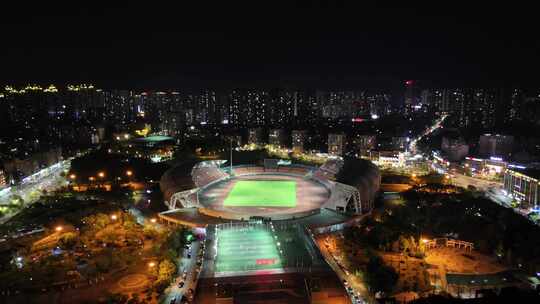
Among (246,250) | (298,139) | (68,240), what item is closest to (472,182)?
(298,139)

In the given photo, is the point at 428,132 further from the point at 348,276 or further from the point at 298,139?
the point at 348,276

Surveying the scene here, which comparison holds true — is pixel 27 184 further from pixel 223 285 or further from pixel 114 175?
pixel 223 285

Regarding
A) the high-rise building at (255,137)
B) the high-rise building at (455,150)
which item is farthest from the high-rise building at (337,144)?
the high-rise building at (455,150)

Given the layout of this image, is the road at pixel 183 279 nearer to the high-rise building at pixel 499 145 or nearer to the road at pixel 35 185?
the road at pixel 35 185

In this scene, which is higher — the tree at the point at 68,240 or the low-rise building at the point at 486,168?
the low-rise building at the point at 486,168

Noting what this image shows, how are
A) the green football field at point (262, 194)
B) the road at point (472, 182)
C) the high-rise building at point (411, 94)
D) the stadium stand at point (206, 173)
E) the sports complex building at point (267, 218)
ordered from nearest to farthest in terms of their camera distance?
the sports complex building at point (267, 218) < the green football field at point (262, 194) < the stadium stand at point (206, 173) < the road at point (472, 182) < the high-rise building at point (411, 94)

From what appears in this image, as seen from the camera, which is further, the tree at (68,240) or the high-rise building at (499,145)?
the high-rise building at (499,145)
